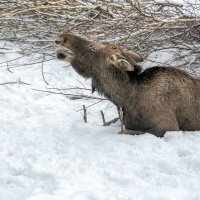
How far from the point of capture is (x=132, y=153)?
13.9 feet

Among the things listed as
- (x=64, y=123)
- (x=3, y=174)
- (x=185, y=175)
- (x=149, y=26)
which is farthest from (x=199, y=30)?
(x=3, y=174)

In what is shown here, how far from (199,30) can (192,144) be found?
3.72 meters

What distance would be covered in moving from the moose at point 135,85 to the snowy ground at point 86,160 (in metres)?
0.29

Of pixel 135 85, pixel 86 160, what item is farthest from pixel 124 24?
pixel 86 160

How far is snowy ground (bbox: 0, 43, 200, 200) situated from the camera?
11.1ft

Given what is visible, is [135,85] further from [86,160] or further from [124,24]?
[124,24]

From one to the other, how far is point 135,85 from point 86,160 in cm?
136

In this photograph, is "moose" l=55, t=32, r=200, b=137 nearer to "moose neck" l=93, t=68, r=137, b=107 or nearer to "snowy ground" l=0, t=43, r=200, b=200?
"moose neck" l=93, t=68, r=137, b=107

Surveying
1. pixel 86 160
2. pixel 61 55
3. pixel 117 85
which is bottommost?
pixel 86 160

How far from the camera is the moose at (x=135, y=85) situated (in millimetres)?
4969

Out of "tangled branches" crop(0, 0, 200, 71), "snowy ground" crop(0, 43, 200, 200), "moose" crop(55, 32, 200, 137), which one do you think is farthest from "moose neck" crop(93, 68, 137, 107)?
"tangled branches" crop(0, 0, 200, 71)

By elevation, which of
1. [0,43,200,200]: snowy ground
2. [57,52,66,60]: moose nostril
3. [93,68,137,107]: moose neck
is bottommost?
[0,43,200,200]: snowy ground

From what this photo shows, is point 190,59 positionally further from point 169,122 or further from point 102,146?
point 102,146

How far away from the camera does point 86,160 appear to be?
13.3ft
